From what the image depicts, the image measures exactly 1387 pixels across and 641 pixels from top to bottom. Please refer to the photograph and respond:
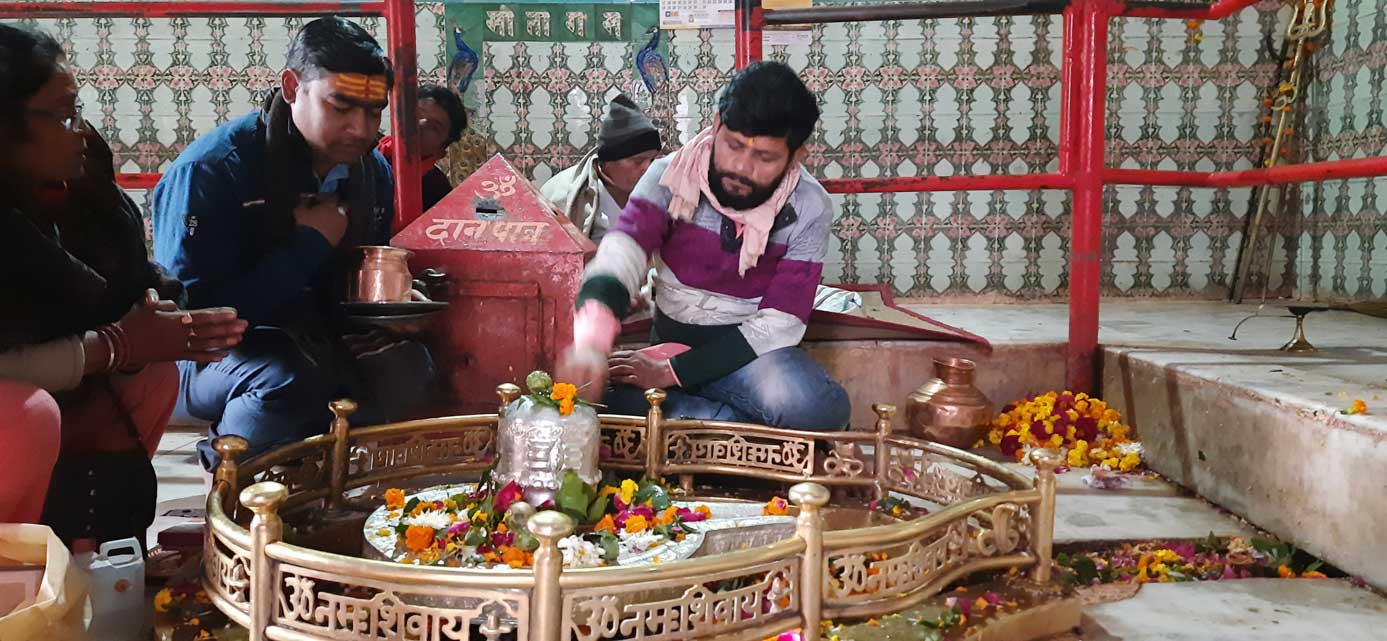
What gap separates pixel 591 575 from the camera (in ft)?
4.41

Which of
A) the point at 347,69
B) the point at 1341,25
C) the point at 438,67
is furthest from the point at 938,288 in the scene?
the point at 347,69

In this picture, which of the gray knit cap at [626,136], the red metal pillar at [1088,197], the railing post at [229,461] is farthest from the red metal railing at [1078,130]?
the railing post at [229,461]

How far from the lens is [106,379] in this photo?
6.88ft

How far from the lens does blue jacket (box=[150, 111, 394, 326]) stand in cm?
249

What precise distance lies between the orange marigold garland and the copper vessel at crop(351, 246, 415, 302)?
2010 millimetres

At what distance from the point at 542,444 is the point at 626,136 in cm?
222

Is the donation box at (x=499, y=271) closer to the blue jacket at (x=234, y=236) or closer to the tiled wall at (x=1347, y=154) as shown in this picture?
the blue jacket at (x=234, y=236)

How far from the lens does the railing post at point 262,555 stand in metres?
1.42

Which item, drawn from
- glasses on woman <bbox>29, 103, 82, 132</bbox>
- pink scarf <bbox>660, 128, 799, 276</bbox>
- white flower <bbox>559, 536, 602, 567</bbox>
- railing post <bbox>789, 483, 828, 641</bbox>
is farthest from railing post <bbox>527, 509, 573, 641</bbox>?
pink scarf <bbox>660, 128, 799, 276</bbox>

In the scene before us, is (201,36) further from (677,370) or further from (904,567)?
(904,567)

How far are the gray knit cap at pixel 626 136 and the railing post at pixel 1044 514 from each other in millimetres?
2598

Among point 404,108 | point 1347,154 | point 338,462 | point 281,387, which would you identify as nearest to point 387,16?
point 404,108

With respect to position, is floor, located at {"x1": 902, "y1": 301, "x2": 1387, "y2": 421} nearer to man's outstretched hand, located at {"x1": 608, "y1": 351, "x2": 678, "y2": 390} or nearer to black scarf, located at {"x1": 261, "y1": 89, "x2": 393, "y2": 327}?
man's outstretched hand, located at {"x1": 608, "y1": 351, "x2": 678, "y2": 390}

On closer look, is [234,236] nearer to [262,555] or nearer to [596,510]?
[596,510]
